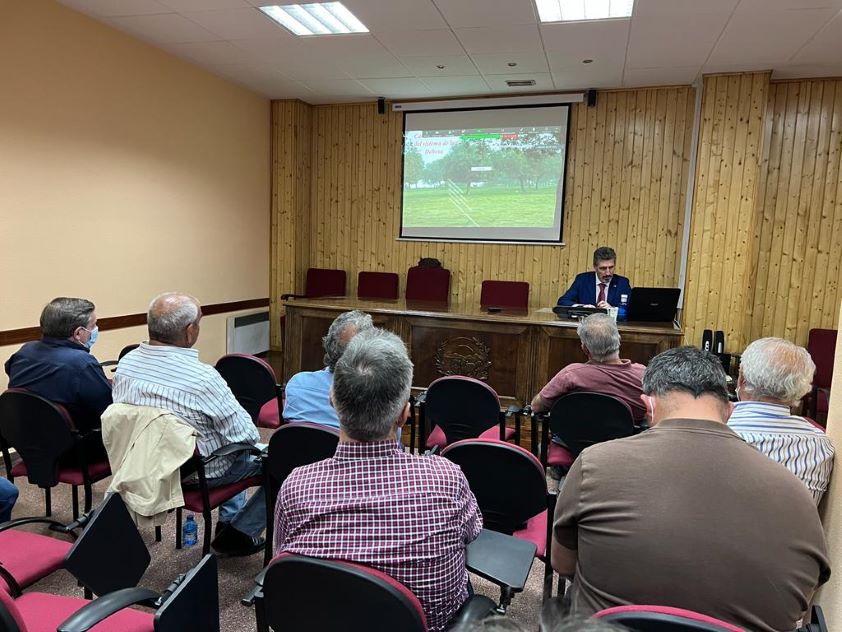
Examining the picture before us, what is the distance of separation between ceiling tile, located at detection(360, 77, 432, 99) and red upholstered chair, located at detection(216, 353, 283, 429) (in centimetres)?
376

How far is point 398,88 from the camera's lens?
20.1 ft

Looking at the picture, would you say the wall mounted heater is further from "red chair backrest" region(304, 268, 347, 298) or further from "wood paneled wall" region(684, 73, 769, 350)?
"wood paneled wall" region(684, 73, 769, 350)

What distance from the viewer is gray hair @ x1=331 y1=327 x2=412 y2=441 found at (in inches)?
50.8

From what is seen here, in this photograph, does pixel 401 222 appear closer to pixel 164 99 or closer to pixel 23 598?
pixel 164 99

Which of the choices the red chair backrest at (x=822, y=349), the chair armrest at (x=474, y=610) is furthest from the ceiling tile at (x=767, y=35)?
the chair armrest at (x=474, y=610)

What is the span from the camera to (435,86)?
601 centimetres

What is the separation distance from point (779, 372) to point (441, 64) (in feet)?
14.5

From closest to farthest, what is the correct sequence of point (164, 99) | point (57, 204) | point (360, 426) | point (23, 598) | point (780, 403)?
point (360, 426), point (23, 598), point (780, 403), point (57, 204), point (164, 99)

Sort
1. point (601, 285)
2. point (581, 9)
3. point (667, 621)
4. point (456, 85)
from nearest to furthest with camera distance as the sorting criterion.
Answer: point (667, 621)
point (581, 9)
point (601, 285)
point (456, 85)

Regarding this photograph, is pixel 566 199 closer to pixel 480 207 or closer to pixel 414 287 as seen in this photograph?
pixel 480 207

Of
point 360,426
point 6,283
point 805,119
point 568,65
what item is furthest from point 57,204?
point 805,119

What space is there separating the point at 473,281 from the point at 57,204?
14.1 ft

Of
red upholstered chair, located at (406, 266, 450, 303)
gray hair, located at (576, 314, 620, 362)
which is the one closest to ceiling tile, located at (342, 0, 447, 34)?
gray hair, located at (576, 314, 620, 362)

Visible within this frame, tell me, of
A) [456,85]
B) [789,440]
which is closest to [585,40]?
[456,85]
